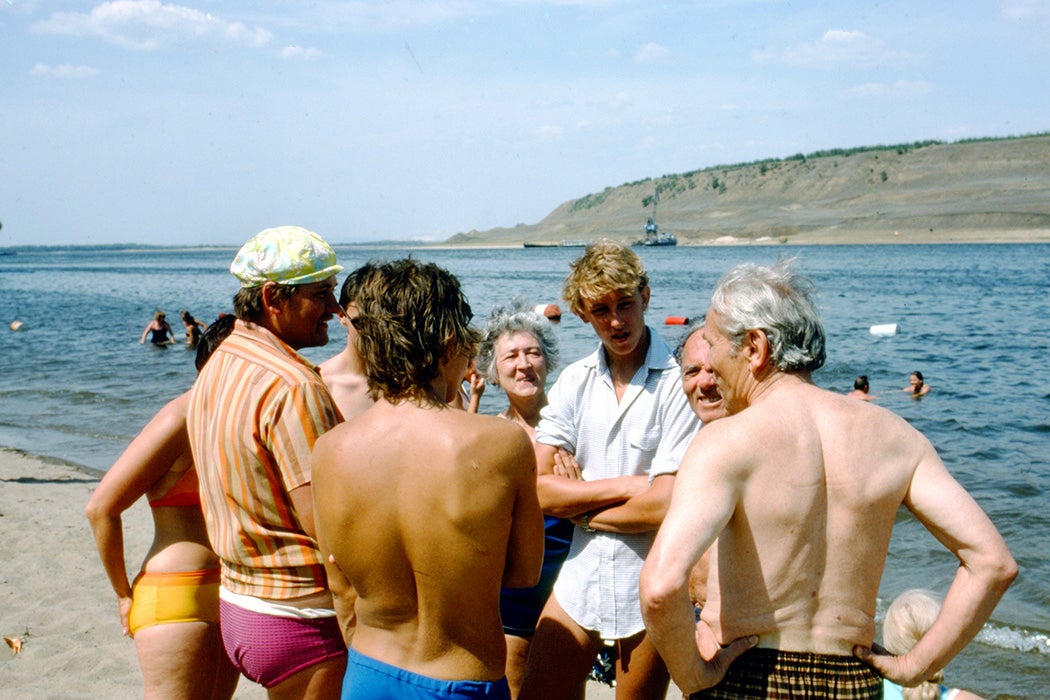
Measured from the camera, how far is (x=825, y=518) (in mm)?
2129

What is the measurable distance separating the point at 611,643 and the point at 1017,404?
15.1 meters

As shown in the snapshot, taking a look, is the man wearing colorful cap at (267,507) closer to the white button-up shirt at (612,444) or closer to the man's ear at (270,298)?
the man's ear at (270,298)

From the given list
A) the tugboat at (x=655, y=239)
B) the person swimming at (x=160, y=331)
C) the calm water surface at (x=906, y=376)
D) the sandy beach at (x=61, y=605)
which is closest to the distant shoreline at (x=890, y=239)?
the tugboat at (x=655, y=239)

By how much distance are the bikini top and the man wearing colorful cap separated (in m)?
0.23

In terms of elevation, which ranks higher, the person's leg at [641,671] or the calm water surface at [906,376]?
the person's leg at [641,671]

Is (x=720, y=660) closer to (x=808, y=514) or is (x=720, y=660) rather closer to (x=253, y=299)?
(x=808, y=514)

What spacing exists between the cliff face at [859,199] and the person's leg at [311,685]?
308ft

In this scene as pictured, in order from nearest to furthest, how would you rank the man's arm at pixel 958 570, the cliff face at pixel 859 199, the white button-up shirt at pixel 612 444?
the man's arm at pixel 958 570 → the white button-up shirt at pixel 612 444 → the cliff face at pixel 859 199

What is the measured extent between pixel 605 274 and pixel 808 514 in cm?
151

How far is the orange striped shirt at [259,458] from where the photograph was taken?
2502 millimetres

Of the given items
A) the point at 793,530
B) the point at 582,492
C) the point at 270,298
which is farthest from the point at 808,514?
the point at 270,298

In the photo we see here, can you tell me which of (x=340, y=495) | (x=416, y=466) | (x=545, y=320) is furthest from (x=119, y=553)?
(x=545, y=320)

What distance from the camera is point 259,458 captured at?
2.51m

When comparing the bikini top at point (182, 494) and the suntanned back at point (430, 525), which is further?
the bikini top at point (182, 494)
